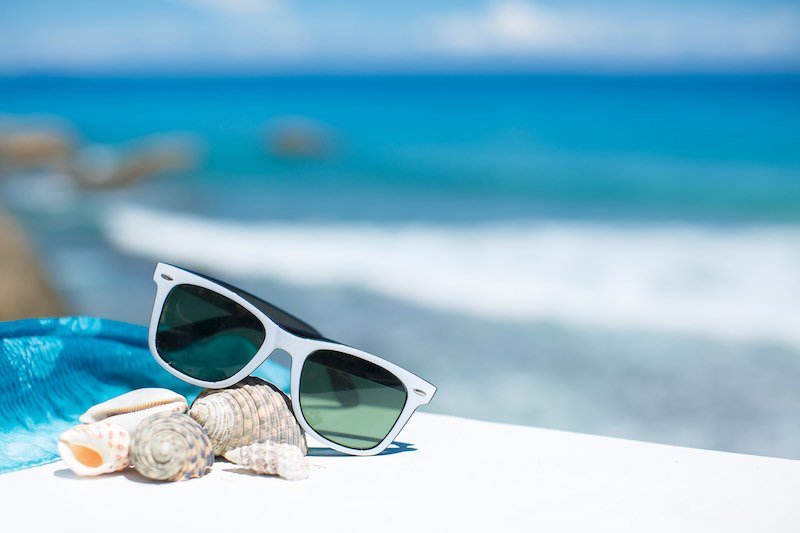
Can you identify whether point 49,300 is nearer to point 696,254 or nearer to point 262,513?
point 262,513

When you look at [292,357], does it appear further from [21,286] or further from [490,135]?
[490,135]

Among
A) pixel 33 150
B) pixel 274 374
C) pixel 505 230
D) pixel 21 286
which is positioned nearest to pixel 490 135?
pixel 505 230

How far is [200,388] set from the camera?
1.39 meters

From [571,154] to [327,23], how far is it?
688 centimetres

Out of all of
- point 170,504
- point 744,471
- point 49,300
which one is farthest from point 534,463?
point 49,300

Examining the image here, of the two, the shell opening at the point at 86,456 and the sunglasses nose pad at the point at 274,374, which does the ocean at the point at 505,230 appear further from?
the shell opening at the point at 86,456

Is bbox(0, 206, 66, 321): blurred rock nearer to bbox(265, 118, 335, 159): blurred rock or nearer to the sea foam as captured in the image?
the sea foam

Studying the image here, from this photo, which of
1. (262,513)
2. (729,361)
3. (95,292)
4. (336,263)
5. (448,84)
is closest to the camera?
(262,513)

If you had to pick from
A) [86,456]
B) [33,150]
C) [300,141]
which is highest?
[300,141]

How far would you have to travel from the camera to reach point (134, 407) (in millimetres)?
1187

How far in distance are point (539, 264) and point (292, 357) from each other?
5.82m

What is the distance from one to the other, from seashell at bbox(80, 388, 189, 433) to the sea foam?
4405 millimetres

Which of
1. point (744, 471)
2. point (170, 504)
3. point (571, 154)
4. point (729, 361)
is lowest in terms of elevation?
point (170, 504)

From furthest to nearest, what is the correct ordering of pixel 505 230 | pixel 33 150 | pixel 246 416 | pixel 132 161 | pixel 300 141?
1. pixel 300 141
2. pixel 33 150
3. pixel 132 161
4. pixel 505 230
5. pixel 246 416
